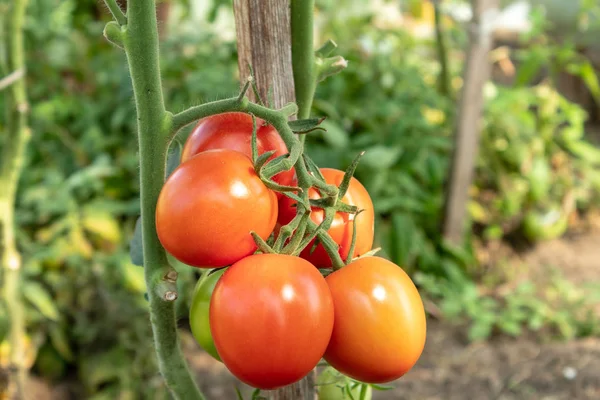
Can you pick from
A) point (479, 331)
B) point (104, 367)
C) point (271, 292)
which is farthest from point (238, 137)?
point (479, 331)

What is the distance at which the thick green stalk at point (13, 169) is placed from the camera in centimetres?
151

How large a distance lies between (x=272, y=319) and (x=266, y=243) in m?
0.08

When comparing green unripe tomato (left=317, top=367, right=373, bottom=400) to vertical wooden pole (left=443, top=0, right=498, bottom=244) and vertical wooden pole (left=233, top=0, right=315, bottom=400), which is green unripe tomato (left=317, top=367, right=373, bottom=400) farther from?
vertical wooden pole (left=443, top=0, right=498, bottom=244)

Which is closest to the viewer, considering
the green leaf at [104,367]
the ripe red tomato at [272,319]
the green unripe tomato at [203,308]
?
the ripe red tomato at [272,319]

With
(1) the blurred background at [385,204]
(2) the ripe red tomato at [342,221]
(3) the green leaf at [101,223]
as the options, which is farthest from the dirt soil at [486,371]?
(2) the ripe red tomato at [342,221]

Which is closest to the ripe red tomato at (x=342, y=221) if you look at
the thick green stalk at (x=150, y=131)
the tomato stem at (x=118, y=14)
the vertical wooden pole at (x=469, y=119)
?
the thick green stalk at (x=150, y=131)

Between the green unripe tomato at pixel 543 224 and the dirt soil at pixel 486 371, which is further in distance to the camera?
the green unripe tomato at pixel 543 224

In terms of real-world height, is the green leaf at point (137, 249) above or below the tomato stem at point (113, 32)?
below

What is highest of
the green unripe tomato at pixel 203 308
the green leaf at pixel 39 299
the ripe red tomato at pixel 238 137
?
the ripe red tomato at pixel 238 137

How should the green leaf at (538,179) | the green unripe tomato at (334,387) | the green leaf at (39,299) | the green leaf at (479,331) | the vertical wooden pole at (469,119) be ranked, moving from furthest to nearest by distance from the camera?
the green leaf at (538,179)
the vertical wooden pole at (469,119)
the green leaf at (479,331)
the green leaf at (39,299)
the green unripe tomato at (334,387)

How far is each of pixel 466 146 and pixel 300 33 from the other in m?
Result: 2.07

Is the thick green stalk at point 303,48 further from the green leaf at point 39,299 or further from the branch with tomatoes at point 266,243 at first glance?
the green leaf at point 39,299

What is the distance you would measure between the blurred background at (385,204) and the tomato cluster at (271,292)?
148 centimetres

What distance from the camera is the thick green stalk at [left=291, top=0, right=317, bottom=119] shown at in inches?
28.9
